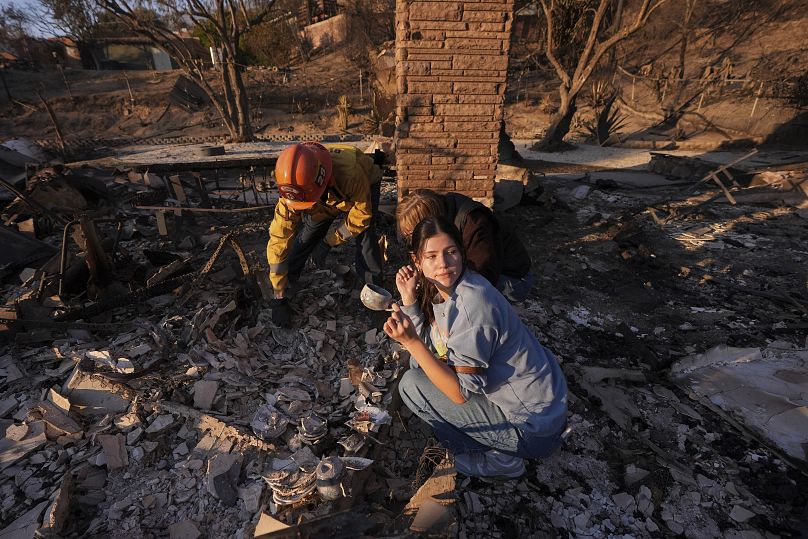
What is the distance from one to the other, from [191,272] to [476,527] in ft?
10.7

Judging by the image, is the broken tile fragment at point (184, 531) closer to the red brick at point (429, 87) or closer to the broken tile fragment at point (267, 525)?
the broken tile fragment at point (267, 525)

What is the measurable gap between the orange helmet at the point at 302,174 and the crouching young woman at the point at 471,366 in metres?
1.16

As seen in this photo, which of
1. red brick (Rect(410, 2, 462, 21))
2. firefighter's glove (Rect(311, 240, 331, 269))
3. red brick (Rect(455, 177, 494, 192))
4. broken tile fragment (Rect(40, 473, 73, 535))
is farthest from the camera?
red brick (Rect(455, 177, 494, 192))

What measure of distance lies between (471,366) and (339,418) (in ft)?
3.88

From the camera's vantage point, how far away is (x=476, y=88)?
4.36m

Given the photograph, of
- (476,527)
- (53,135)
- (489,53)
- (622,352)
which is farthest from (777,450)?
(53,135)

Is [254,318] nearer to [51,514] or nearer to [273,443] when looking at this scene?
[273,443]

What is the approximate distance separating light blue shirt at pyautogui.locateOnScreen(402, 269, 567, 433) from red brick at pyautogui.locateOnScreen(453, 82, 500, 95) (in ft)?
10.5

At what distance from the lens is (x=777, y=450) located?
250cm

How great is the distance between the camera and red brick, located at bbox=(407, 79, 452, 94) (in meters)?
4.34

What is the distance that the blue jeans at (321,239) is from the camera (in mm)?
3439

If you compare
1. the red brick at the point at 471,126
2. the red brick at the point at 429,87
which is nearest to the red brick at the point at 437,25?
the red brick at the point at 429,87

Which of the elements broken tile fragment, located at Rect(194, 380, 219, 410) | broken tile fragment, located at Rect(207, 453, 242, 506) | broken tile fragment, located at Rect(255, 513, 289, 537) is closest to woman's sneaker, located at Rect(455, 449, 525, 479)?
broken tile fragment, located at Rect(255, 513, 289, 537)

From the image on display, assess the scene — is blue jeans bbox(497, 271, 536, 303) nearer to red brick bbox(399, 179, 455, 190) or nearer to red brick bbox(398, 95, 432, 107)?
red brick bbox(399, 179, 455, 190)
